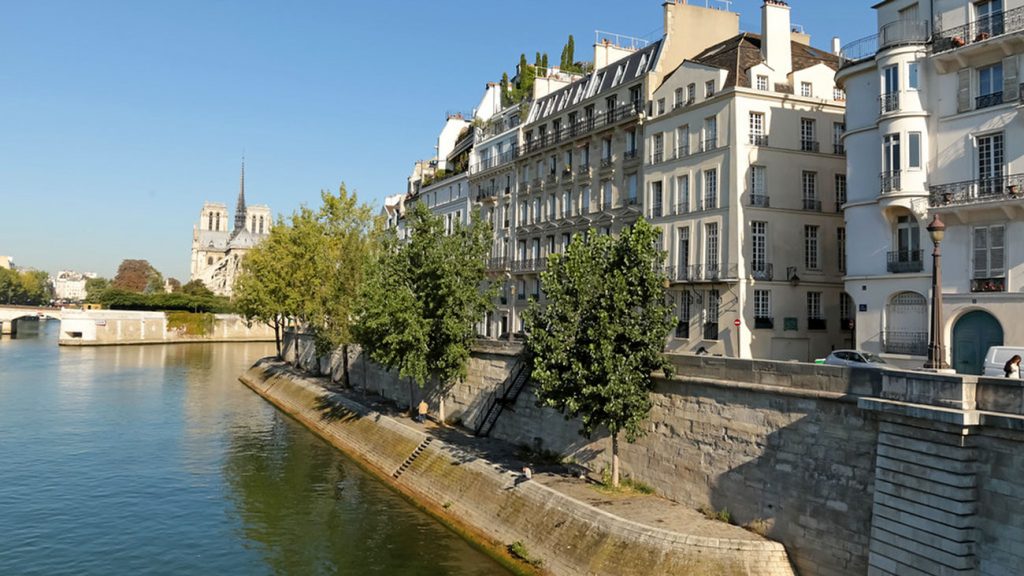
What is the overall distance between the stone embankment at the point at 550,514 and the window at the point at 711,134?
18.9 metres

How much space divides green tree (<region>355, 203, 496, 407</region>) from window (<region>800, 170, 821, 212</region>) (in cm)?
1677

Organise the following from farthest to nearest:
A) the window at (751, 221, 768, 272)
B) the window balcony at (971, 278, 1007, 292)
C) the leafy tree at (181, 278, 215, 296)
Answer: the leafy tree at (181, 278, 215, 296)
the window at (751, 221, 768, 272)
the window balcony at (971, 278, 1007, 292)

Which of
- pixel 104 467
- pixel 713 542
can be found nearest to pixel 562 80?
pixel 104 467

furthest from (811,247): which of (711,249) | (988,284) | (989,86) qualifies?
(989,86)

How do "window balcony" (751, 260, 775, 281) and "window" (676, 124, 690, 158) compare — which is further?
"window" (676, 124, 690, 158)

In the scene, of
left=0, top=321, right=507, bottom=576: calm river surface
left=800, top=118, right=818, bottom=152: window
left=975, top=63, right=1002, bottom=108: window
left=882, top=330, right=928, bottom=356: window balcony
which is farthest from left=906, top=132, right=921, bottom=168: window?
left=0, top=321, right=507, bottom=576: calm river surface

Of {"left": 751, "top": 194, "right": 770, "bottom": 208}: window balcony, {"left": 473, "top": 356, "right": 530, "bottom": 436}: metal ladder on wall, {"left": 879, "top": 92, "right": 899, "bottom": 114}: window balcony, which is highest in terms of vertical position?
{"left": 879, "top": 92, "right": 899, "bottom": 114}: window balcony

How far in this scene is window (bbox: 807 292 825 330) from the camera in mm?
39125

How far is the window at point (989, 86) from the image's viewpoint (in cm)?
2655

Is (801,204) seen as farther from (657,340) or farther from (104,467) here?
(104,467)

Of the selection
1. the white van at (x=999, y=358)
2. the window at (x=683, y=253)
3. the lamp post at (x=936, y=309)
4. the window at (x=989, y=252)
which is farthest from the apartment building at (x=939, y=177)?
the window at (x=683, y=253)

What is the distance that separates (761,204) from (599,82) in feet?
59.3

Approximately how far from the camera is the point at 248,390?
227 ft

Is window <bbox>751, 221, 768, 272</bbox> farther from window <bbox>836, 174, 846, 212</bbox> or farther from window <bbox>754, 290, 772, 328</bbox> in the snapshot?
window <bbox>836, 174, 846, 212</bbox>
